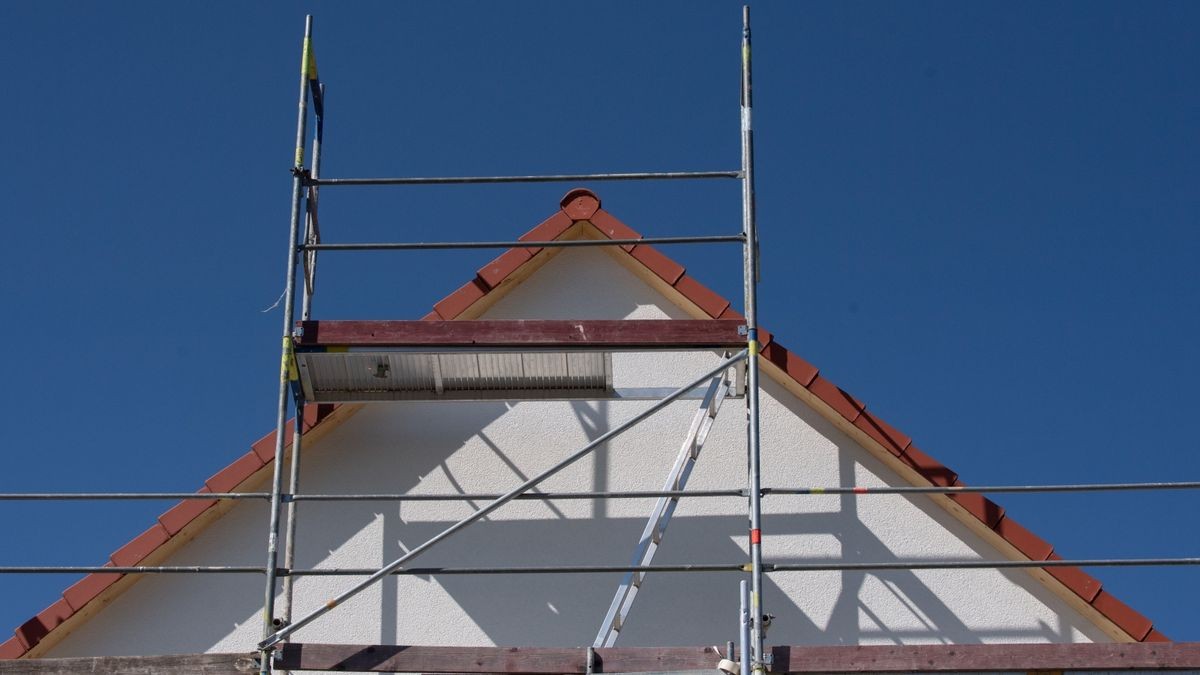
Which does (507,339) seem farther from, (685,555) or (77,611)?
(77,611)

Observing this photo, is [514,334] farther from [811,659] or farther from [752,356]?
[811,659]

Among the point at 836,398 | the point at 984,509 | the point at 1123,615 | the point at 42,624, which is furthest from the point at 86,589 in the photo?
the point at 1123,615

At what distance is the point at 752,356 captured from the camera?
768 cm

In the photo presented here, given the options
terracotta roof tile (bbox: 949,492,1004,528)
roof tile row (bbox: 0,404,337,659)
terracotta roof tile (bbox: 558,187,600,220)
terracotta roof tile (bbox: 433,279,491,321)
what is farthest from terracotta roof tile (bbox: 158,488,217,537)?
terracotta roof tile (bbox: 949,492,1004,528)

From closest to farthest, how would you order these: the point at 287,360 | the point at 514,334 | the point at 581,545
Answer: the point at 287,360 < the point at 514,334 < the point at 581,545

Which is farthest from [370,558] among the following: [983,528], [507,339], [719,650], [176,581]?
[983,528]

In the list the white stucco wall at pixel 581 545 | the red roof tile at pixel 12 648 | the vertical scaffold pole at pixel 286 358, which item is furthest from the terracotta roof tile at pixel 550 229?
the red roof tile at pixel 12 648

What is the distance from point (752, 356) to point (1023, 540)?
80.0 inches

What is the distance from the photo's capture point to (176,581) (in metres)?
8.64

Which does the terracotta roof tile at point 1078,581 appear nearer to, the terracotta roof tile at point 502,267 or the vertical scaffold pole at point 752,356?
the vertical scaffold pole at point 752,356

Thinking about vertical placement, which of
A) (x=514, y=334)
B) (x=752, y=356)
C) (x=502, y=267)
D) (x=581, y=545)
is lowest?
(x=581, y=545)

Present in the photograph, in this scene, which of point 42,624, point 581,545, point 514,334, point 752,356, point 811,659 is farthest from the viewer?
point 581,545

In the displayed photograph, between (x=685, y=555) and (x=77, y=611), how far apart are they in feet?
10.3

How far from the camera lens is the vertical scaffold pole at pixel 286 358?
734 cm
